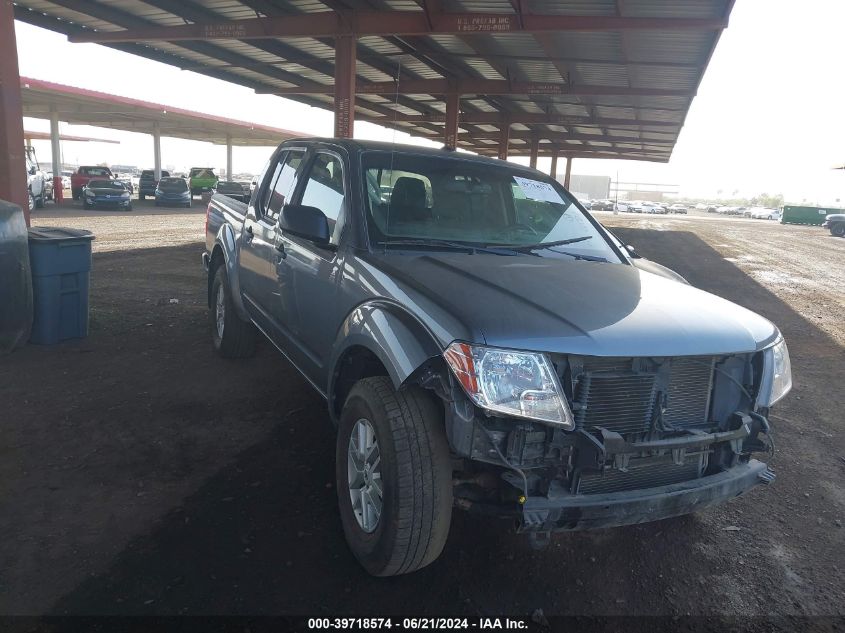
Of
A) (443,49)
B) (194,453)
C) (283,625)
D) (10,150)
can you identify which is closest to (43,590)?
(283,625)

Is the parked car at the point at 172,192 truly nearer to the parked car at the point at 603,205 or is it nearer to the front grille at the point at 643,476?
the front grille at the point at 643,476

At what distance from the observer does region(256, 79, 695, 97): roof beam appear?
51.8ft

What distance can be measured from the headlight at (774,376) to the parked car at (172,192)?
93.4ft

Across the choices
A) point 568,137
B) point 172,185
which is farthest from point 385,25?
point 568,137

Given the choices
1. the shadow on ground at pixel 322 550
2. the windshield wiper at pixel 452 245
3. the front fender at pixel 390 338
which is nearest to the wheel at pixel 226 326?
the shadow on ground at pixel 322 550

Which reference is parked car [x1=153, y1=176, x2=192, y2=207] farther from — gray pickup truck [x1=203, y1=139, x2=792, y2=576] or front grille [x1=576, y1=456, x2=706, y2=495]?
front grille [x1=576, y1=456, x2=706, y2=495]

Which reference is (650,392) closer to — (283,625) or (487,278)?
(487,278)

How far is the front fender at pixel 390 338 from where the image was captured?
2449mm

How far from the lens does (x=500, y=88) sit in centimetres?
1670

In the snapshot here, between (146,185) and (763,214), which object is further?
(763,214)

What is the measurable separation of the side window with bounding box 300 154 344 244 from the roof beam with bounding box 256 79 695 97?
494 inches

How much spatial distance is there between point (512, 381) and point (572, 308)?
20.1 inches

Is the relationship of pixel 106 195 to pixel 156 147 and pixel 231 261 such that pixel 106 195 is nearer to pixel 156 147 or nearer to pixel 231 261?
pixel 156 147

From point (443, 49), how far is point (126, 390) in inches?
461
